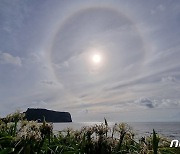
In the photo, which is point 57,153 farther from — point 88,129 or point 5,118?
point 5,118

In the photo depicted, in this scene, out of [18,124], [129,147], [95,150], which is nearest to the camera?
[95,150]

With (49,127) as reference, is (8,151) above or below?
below

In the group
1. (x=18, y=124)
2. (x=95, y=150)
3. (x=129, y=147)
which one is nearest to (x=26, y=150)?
(x=95, y=150)

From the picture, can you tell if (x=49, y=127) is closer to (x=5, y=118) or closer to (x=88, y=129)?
(x=88, y=129)

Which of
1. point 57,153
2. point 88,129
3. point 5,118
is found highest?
point 5,118

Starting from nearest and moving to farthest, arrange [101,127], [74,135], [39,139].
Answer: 1. [39,139]
2. [101,127]
3. [74,135]

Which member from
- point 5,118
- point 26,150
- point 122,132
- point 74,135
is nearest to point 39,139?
point 26,150

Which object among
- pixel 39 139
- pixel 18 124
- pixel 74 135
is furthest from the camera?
pixel 74 135

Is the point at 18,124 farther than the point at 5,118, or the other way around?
the point at 5,118

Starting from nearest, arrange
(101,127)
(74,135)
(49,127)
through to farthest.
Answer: (101,127) < (49,127) < (74,135)
